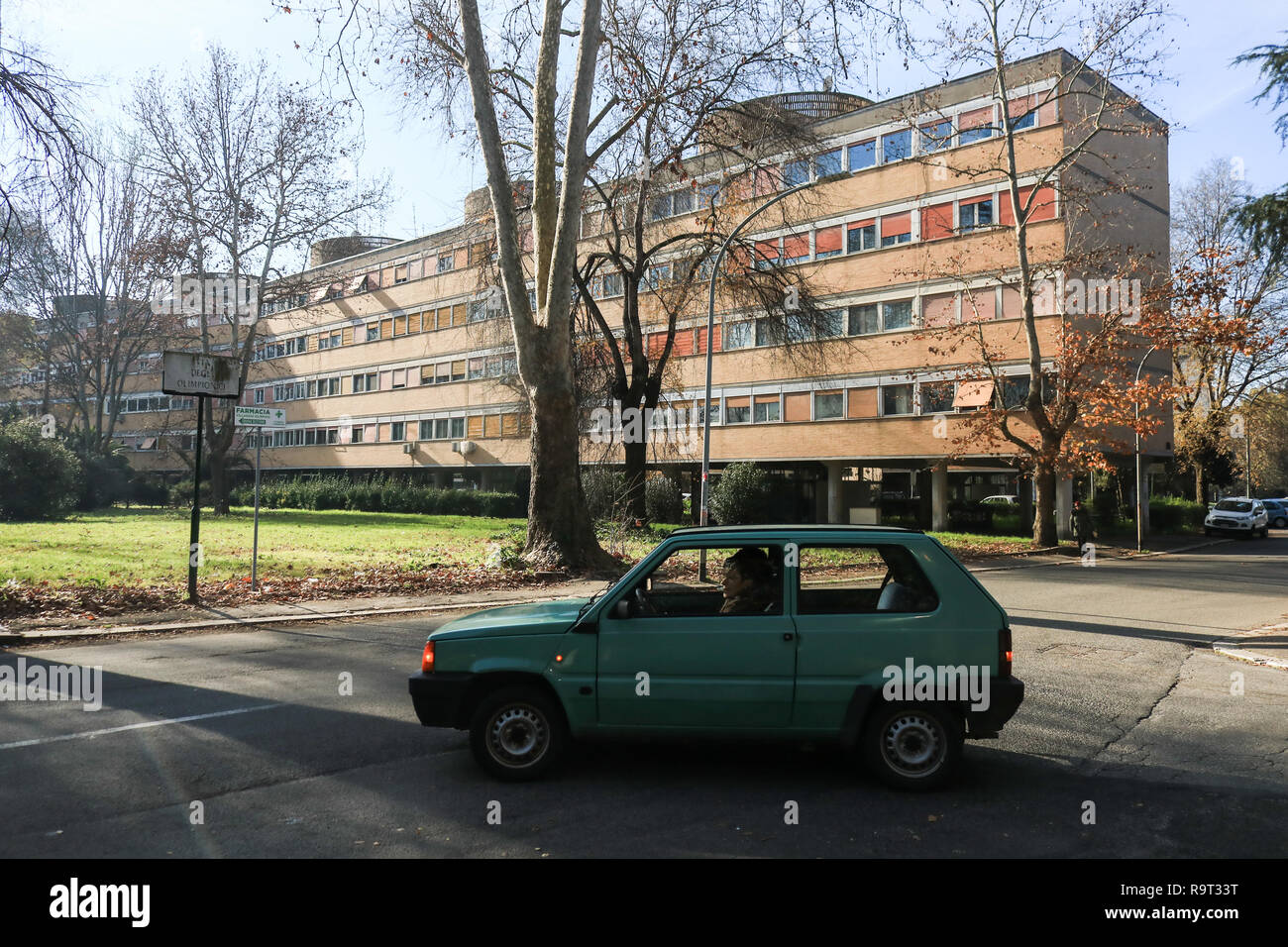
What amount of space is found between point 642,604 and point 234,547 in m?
20.4

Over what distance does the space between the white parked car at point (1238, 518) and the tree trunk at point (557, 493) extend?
3222 centimetres

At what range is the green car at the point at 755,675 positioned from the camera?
5.25m

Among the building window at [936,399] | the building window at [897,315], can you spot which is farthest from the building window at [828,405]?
the building window at [936,399]

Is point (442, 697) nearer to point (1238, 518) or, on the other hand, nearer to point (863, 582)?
point (863, 582)

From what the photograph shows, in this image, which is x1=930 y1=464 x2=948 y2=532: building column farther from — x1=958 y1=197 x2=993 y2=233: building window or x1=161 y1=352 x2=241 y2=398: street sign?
x1=161 y1=352 x2=241 y2=398: street sign

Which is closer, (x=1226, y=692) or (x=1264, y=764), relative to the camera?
(x=1264, y=764)

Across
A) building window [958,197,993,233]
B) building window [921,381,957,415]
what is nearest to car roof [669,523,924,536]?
building window [921,381,957,415]

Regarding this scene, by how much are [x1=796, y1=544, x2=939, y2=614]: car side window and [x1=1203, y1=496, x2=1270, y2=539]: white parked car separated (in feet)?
130

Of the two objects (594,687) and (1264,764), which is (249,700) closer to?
(594,687)

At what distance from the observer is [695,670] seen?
5.26 meters

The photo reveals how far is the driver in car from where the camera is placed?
5.50 metres

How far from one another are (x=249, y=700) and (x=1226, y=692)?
29.9ft
